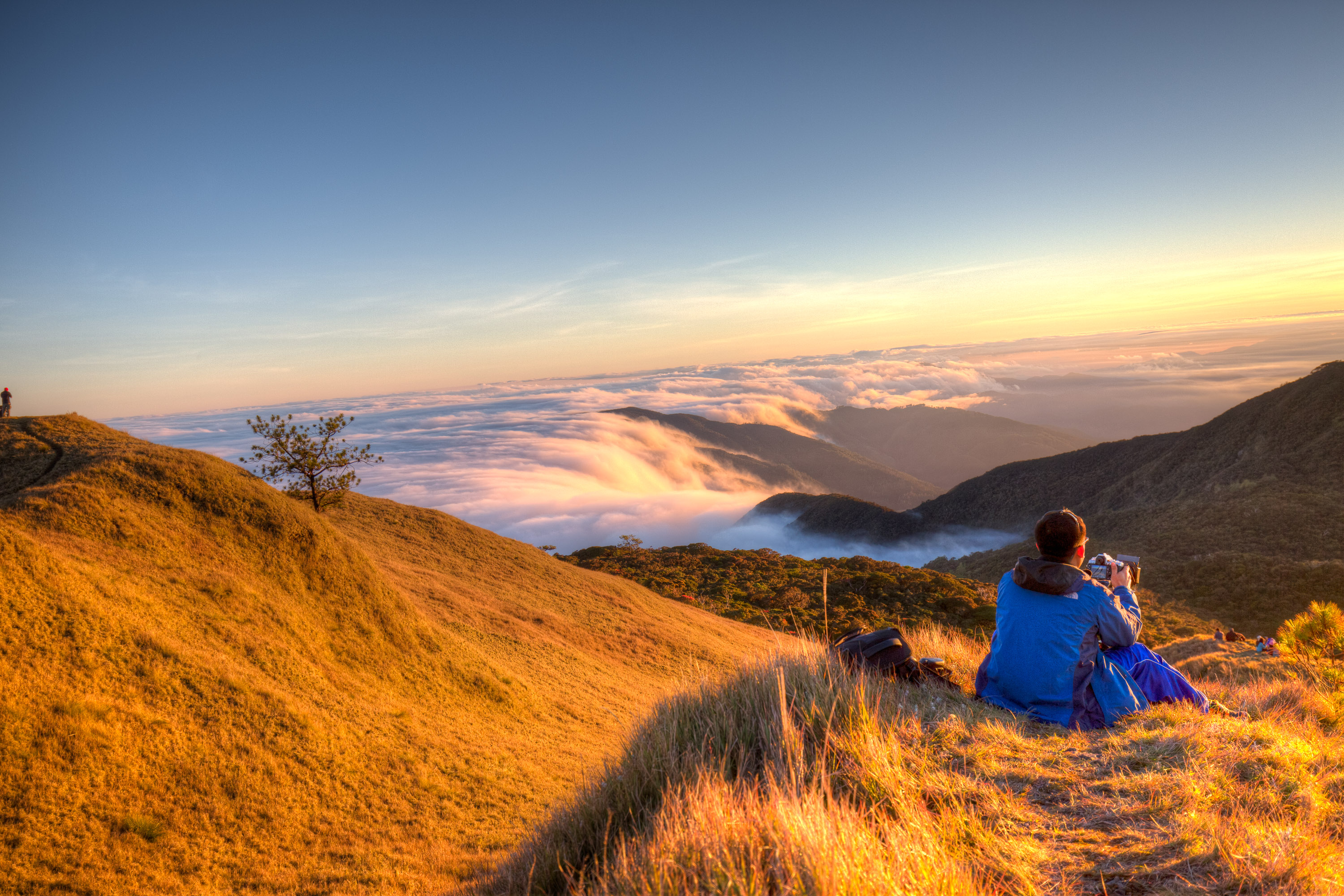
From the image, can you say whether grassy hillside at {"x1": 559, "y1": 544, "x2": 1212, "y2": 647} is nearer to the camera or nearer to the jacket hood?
the camera

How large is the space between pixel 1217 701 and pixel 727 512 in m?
135

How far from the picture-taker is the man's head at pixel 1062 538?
3.99 metres

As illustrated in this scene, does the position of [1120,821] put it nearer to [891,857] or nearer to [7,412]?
[891,857]

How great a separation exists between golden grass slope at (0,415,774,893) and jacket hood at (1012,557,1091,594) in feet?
7.60

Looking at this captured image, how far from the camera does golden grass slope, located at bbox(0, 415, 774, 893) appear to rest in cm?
474

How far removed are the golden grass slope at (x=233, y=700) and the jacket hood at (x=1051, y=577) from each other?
2.32 m

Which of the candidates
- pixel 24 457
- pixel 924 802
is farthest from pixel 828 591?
pixel 924 802

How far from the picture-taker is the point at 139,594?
682cm

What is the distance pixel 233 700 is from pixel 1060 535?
807 centimetres

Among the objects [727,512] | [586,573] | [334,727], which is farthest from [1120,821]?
[727,512]

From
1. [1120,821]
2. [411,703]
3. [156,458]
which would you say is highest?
[156,458]

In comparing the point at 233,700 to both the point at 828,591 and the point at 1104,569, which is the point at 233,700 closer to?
the point at 1104,569

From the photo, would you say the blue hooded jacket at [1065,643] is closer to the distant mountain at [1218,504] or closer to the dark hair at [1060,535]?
the dark hair at [1060,535]

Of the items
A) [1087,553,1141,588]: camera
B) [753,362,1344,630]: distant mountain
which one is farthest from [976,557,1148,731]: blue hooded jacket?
[753,362,1344,630]: distant mountain
